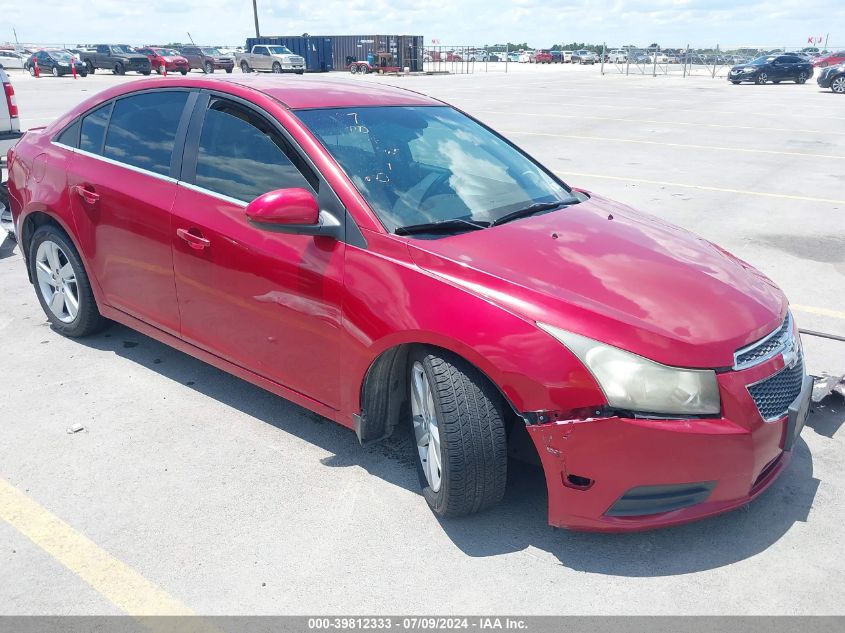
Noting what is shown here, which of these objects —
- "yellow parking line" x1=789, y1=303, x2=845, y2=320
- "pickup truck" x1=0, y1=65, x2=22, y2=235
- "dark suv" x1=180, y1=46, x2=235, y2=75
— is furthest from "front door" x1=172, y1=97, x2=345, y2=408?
"dark suv" x1=180, y1=46, x2=235, y2=75

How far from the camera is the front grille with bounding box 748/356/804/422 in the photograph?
9.19 ft

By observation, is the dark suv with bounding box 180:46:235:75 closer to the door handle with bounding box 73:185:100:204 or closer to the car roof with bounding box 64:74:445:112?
the door handle with bounding box 73:185:100:204

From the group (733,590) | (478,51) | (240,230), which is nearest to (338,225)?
(240,230)

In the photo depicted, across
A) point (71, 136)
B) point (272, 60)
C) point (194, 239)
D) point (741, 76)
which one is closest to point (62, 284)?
point (71, 136)

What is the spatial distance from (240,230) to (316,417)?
1.09 metres

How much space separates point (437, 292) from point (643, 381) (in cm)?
82

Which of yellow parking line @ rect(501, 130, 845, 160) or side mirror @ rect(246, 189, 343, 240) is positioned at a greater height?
side mirror @ rect(246, 189, 343, 240)

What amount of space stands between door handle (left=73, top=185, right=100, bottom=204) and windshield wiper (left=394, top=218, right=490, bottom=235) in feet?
6.84

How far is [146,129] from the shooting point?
13.9 feet

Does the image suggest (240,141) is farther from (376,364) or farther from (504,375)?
(504,375)

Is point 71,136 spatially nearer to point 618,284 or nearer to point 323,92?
point 323,92

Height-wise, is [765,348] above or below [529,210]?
below

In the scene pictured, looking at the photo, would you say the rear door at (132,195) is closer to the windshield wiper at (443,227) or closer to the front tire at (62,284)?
the front tire at (62,284)

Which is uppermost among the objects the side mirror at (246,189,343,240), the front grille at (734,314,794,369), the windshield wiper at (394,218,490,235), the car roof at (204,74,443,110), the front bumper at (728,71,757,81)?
the car roof at (204,74,443,110)
